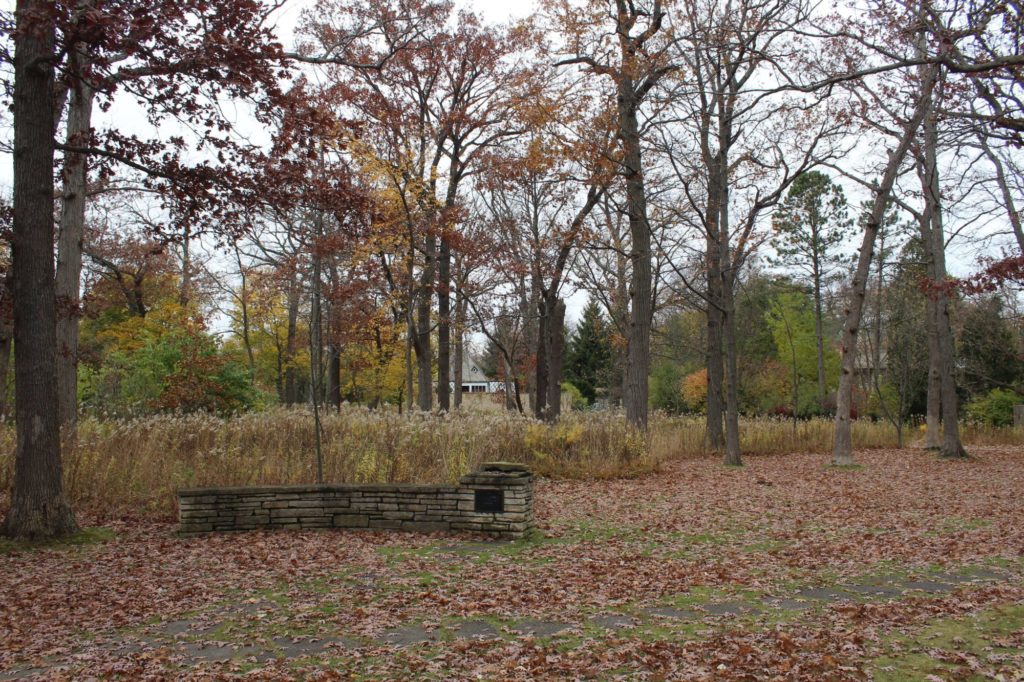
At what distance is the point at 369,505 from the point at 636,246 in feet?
31.3

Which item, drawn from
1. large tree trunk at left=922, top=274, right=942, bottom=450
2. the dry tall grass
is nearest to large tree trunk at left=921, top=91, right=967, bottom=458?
large tree trunk at left=922, top=274, right=942, bottom=450

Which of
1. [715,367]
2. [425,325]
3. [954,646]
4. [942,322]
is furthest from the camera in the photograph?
[425,325]

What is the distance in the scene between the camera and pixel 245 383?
16875mm

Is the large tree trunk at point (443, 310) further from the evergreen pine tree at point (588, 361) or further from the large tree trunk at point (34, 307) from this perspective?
the evergreen pine tree at point (588, 361)

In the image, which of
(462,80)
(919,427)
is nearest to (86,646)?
(462,80)

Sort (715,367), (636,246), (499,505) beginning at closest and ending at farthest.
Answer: (499,505)
(636,246)
(715,367)

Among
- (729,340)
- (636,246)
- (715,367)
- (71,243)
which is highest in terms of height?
(636,246)

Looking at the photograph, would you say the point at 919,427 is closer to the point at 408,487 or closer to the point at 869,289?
the point at 869,289

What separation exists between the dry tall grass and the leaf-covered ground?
3.34 feet

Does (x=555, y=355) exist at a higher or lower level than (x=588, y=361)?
lower

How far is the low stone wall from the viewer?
26.2ft

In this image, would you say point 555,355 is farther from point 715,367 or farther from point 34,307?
point 34,307

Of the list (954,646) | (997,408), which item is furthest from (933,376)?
(954,646)

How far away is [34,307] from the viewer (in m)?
7.20
